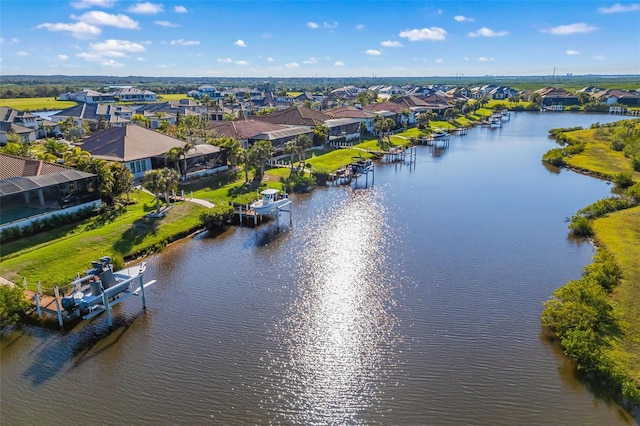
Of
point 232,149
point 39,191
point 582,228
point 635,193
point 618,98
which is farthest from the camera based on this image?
point 618,98

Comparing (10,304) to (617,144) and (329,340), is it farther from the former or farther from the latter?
(617,144)

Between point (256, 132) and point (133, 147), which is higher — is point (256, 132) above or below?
above

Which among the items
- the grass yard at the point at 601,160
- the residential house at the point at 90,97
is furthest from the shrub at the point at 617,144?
the residential house at the point at 90,97

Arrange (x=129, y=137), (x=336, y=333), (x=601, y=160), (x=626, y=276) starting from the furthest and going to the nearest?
(x=601, y=160) → (x=129, y=137) → (x=626, y=276) → (x=336, y=333)

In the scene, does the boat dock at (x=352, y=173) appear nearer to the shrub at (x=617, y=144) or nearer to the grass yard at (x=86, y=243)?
the grass yard at (x=86, y=243)

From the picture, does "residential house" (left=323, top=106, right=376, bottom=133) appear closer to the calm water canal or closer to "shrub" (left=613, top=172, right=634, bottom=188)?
"shrub" (left=613, top=172, right=634, bottom=188)

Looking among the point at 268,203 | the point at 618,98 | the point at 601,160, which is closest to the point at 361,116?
the point at 601,160

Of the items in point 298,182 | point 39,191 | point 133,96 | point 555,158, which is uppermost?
point 133,96
